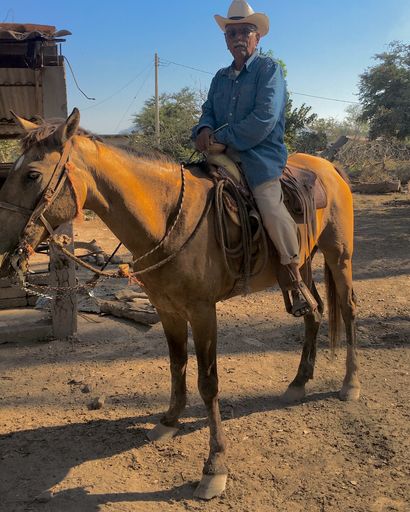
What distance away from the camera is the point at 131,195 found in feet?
8.48

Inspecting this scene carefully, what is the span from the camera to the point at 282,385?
422 centimetres

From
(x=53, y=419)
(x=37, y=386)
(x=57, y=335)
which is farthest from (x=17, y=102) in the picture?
(x=53, y=419)

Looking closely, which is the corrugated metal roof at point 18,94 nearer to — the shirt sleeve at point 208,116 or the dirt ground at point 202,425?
the shirt sleeve at point 208,116

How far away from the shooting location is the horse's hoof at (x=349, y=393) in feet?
13.0

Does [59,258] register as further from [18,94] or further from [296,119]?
[296,119]

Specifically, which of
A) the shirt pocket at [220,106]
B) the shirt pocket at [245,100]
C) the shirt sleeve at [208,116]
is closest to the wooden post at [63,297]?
the shirt sleeve at [208,116]

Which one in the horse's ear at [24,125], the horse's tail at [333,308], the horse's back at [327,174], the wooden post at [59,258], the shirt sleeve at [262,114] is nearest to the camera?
the horse's ear at [24,125]

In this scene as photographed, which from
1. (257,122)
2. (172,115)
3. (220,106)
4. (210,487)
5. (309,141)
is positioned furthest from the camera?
(172,115)

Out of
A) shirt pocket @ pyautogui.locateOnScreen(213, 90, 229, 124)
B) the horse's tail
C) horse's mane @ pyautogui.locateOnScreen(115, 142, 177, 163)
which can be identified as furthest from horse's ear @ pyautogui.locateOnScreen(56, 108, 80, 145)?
the horse's tail

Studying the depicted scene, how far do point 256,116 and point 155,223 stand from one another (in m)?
1.01

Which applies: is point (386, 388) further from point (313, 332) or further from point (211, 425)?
point (211, 425)

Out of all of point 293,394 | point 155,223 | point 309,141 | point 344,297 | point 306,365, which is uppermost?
point 309,141

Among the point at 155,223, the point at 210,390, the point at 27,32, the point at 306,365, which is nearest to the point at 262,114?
the point at 155,223

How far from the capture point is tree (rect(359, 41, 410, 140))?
63.5 ft
